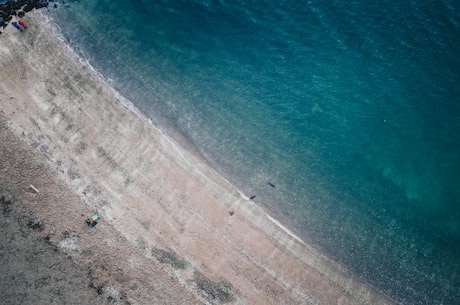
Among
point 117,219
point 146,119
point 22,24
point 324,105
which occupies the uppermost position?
point 22,24

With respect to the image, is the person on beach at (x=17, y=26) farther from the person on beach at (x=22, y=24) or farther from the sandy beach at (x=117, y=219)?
the sandy beach at (x=117, y=219)

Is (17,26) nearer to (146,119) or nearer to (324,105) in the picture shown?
(146,119)

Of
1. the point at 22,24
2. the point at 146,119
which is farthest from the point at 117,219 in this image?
the point at 22,24

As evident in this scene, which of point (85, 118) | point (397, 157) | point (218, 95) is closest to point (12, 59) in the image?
point (85, 118)

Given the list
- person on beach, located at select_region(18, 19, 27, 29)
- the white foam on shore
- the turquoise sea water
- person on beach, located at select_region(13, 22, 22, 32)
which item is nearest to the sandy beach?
the white foam on shore

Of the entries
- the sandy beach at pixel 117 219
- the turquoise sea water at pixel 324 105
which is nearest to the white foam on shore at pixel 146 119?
the sandy beach at pixel 117 219

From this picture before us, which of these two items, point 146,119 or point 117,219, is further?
point 146,119
